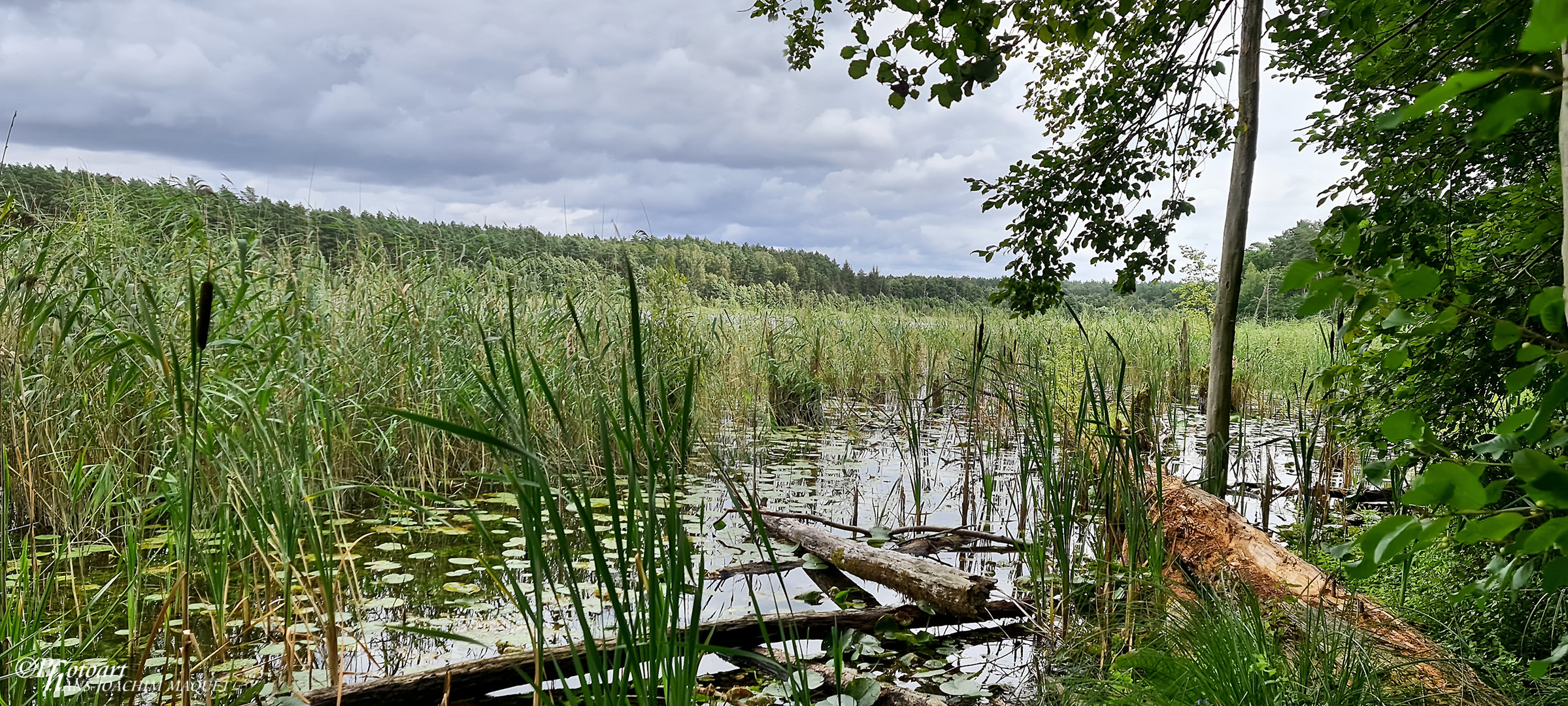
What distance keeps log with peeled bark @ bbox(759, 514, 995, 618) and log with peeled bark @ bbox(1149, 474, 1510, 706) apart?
0.71 m

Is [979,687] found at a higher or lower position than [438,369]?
lower

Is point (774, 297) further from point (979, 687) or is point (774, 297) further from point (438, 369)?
point (979, 687)

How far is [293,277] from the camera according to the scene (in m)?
4.03

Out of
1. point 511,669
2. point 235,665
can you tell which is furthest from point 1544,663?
point 235,665

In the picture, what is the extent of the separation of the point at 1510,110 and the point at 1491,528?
42 centimetres

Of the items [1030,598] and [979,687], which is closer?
[979,687]

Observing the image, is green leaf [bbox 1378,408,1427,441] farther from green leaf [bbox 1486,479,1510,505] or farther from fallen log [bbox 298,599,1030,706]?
fallen log [bbox 298,599,1030,706]

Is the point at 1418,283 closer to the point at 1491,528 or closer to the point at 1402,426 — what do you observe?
the point at 1402,426

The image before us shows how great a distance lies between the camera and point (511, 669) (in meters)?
2.21

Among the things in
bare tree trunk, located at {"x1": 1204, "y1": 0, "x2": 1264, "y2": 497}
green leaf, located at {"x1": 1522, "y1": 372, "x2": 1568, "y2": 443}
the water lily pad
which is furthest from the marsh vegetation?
green leaf, located at {"x1": 1522, "y1": 372, "x2": 1568, "y2": 443}

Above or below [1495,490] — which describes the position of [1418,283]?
above

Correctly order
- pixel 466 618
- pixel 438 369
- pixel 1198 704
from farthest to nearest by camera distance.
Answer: pixel 438 369 < pixel 466 618 < pixel 1198 704

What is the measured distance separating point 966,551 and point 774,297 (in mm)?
5970

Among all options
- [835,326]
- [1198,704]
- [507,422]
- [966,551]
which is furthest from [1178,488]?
[835,326]
